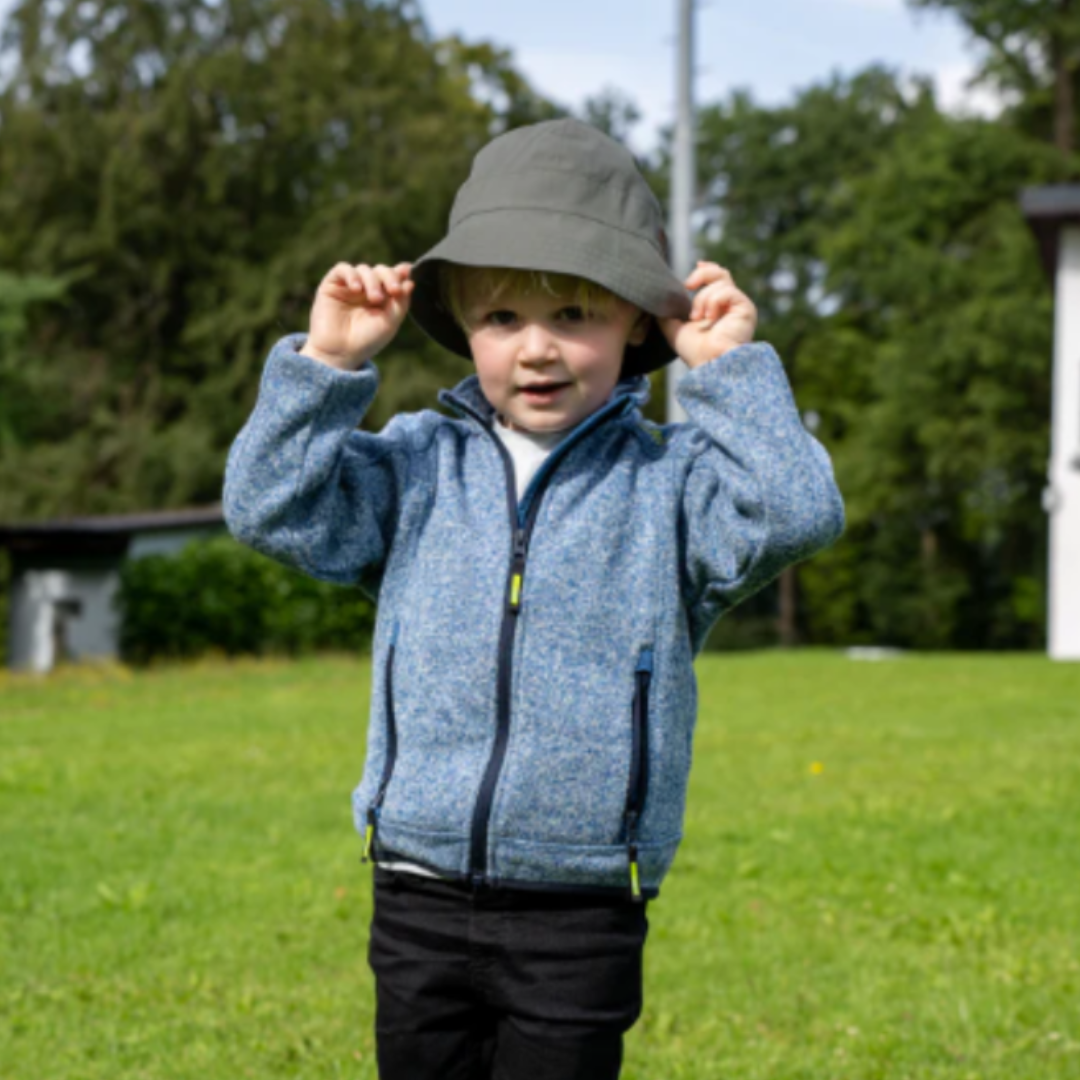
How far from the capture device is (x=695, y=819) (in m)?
7.25

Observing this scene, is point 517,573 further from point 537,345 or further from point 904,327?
point 904,327

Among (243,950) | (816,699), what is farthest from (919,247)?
(243,950)

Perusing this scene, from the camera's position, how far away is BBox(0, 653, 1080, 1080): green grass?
13.4 feet

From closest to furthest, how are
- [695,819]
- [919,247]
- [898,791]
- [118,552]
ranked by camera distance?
[695,819]
[898,791]
[118,552]
[919,247]

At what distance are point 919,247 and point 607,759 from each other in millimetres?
30677

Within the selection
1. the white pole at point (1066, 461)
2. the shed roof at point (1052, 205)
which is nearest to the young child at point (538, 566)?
→ the shed roof at point (1052, 205)

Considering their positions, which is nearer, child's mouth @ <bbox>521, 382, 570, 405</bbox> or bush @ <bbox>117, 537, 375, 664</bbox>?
child's mouth @ <bbox>521, 382, 570, 405</bbox>

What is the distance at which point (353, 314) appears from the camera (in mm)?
2482

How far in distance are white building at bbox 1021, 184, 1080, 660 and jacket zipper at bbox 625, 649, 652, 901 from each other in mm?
18358

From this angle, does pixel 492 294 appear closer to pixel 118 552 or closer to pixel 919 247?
pixel 118 552

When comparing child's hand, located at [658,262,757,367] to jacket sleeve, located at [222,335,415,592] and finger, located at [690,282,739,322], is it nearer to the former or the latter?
finger, located at [690,282,739,322]

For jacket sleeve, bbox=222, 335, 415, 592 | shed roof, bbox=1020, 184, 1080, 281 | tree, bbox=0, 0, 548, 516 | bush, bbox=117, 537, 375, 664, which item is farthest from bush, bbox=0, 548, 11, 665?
jacket sleeve, bbox=222, 335, 415, 592

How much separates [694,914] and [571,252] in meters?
3.51

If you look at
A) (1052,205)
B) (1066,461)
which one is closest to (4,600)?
(1066,461)
